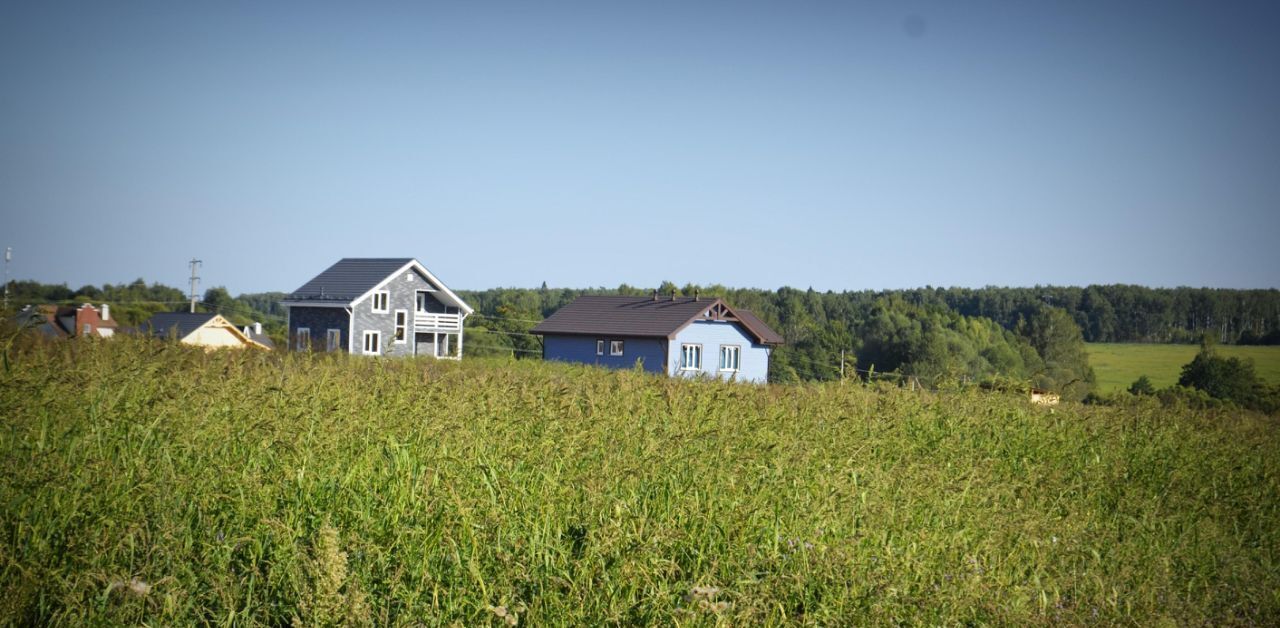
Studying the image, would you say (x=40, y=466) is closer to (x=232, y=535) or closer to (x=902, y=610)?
(x=232, y=535)

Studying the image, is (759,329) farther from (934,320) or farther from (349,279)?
(349,279)

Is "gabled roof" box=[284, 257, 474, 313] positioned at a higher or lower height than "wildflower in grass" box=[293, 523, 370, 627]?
higher

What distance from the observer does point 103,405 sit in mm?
5375

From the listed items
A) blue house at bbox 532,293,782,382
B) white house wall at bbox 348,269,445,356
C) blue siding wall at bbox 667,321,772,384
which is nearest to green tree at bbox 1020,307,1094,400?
blue siding wall at bbox 667,321,772,384

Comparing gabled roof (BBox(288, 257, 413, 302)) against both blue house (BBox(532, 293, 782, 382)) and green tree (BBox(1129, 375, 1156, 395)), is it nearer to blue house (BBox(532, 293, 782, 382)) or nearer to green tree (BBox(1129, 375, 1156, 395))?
blue house (BBox(532, 293, 782, 382))

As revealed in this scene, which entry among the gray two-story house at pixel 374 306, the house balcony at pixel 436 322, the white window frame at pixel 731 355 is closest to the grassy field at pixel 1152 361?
the white window frame at pixel 731 355

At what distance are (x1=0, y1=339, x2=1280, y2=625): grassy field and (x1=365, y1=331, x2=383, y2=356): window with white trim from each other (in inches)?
1566

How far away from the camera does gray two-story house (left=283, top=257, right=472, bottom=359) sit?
45.6 m

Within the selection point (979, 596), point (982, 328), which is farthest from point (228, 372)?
point (982, 328)

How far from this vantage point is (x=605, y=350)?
4600cm

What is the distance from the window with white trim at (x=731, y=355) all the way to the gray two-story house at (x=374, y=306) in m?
13.3

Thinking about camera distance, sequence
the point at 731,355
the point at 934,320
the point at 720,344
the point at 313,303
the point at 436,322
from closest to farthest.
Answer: the point at 720,344, the point at 731,355, the point at 313,303, the point at 436,322, the point at 934,320

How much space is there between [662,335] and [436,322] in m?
13.9

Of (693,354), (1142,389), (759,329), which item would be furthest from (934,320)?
(1142,389)
